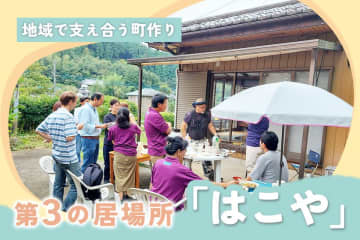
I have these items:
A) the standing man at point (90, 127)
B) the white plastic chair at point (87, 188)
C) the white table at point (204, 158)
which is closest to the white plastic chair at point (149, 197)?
the white plastic chair at point (87, 188)

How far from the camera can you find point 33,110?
9.99 metres

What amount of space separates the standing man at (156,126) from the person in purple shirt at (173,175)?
3.56 ft

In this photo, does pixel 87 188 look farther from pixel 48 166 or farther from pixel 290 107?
pixel 290 107

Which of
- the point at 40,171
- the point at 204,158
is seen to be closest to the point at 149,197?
the point at 204,158

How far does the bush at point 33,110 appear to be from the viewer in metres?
9.69

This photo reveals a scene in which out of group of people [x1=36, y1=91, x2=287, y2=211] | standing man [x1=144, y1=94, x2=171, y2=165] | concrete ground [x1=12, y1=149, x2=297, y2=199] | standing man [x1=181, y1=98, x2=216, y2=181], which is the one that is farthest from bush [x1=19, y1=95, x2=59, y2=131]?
standing man [x1=144, y1=94, x2=171, y2=165]

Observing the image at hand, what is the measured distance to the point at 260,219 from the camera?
1.75 metres

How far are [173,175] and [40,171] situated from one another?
14.2 ft

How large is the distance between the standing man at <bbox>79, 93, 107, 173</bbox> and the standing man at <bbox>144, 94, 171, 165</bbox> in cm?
99

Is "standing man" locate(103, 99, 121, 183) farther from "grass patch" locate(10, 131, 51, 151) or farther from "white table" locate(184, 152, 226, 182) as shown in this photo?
"grass patch" locate(10, 131, 51, 151)

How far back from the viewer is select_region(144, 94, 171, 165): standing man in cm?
327

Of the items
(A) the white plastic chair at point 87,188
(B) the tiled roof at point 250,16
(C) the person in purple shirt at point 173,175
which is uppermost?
(B) the tiled roof at point 250,16

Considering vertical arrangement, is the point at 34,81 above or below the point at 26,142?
above

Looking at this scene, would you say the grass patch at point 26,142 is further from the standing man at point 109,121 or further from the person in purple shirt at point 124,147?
the person in purple shirt at point 124,147
